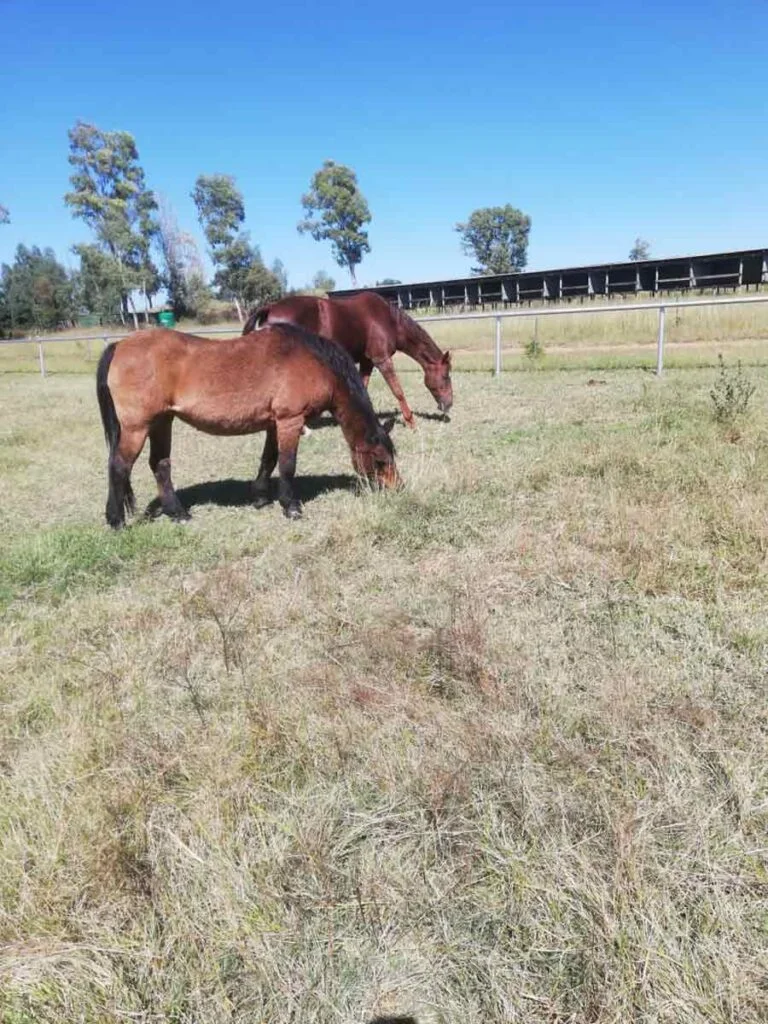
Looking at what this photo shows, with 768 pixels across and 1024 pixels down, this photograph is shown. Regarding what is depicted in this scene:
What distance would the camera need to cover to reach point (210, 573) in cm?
431

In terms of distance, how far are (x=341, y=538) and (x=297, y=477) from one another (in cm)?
254

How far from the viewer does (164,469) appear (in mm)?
5727

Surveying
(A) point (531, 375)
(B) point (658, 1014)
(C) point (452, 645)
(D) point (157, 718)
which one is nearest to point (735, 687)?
(C) point (452, 645)

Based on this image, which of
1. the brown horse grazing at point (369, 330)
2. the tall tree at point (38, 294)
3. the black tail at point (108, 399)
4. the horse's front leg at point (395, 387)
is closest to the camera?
the black tail at point (108, 399)

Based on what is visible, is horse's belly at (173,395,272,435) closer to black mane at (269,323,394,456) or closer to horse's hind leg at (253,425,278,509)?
horse's hind leg at (253,425,278,509)

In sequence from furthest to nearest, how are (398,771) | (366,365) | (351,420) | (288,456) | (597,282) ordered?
(597,282) < (366,365) < (351,420) < (288,456) < (398,771)

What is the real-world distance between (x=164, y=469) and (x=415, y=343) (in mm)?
4974

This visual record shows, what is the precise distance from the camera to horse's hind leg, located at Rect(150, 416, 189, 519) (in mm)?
5660

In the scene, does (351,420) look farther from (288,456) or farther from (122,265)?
(122,265)

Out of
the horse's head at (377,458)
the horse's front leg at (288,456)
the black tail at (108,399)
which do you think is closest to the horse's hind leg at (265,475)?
the horse's front leg at (288,456)

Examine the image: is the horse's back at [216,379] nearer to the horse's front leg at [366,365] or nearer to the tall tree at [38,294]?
the horse's front leg at [366,365]

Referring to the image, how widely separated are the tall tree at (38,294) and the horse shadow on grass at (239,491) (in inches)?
1908

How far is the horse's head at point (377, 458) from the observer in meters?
5.70

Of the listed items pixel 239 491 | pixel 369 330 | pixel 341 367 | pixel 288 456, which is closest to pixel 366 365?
pixel 369 330
